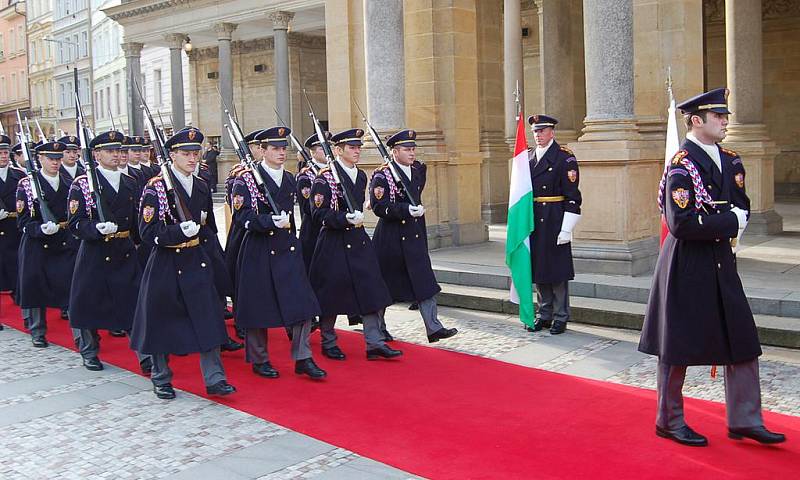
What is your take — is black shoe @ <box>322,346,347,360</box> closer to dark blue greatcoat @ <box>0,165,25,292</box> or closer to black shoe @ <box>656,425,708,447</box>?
black shoe @ <box>656,425,708,447</box>

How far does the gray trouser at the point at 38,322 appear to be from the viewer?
28.8ft

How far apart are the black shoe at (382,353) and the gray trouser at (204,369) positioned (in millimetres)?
1396

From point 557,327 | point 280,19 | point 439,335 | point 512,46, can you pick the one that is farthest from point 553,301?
point 280,19

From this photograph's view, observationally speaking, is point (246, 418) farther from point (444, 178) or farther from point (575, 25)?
point (575, 25)

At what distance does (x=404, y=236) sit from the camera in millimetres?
8062

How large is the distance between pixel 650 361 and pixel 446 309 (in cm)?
315

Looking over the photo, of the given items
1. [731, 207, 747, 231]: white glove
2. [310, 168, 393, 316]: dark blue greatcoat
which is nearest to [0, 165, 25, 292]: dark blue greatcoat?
[310, 168, 393, 316]: dark blue greatcoat

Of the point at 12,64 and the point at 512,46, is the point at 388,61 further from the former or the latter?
the point at 12,64

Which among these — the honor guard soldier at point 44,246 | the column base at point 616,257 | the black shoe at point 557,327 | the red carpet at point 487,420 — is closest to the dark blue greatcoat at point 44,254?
the honor guard soldier at point 44,246

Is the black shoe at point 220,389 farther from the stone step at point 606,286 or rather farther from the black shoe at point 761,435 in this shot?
the stone step at point 606,286

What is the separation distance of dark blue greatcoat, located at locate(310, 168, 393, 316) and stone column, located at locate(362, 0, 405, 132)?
4673 mm

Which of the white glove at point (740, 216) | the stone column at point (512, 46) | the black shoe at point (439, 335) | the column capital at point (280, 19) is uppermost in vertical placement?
the column capital at point (280, 19)

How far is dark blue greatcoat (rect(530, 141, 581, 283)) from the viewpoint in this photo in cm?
825

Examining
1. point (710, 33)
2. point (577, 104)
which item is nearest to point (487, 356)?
point (577, 104)
